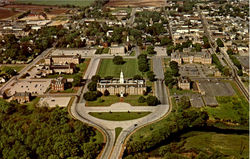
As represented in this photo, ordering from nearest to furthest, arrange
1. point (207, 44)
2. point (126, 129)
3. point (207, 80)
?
point (126, 129)
point (207, 80)
point (207, 44)

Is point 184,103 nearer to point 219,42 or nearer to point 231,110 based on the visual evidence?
point 231,110

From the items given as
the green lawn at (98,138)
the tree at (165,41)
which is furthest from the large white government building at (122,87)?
the tree at (165,41)

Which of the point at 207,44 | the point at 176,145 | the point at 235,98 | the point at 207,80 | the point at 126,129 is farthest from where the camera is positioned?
the point at 207,44

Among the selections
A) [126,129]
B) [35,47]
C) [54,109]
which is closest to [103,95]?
[54,109]

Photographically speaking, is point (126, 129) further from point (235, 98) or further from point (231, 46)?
point (231, 46)

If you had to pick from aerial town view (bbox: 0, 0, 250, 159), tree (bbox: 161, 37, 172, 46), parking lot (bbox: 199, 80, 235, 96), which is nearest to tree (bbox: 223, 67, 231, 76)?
aerial town view (bbox: 0, 0, 250, 159)

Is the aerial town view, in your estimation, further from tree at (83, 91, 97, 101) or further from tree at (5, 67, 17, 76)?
tree at (5, 67, 17, 76)

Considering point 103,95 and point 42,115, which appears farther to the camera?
point 103,95
